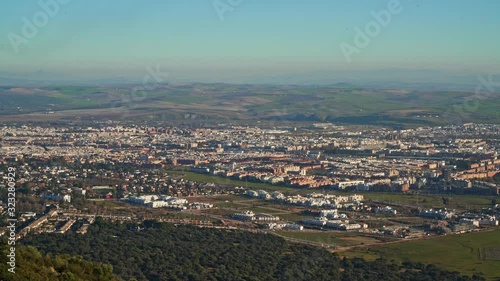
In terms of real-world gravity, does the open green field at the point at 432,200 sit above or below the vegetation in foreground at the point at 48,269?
below

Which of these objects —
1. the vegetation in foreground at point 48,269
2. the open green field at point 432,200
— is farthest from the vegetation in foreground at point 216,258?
the open green field at point 432,200

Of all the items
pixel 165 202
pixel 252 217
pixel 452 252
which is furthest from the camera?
pixel 165 202

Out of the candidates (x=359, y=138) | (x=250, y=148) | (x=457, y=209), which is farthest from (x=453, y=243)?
(x=359, y=138)

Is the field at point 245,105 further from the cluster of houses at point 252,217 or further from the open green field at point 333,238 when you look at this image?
the open green field at point 333,238

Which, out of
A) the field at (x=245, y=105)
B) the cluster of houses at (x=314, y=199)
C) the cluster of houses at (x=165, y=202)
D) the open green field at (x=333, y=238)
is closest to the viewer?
the open green field at (x=333, y=238)

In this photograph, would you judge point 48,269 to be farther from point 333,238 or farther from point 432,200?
point 432,200

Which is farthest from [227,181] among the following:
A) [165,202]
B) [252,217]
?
[252,217]
